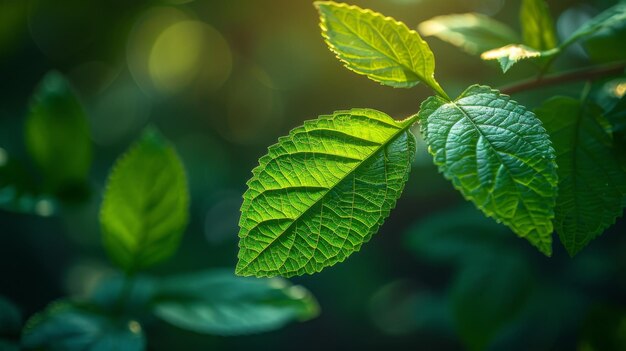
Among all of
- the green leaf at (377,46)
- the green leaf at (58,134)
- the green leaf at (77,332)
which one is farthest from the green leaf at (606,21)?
the green leaf at (58,134)

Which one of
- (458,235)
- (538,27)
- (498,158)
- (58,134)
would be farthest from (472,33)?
(58,134)

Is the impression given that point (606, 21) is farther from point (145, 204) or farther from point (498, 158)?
point (145, 204)

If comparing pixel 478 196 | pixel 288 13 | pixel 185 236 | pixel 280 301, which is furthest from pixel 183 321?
pixel 288 13

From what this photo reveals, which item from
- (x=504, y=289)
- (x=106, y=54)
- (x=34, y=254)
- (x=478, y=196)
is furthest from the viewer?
(x=106, y=54)

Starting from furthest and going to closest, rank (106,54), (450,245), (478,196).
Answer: (106,54) < (450,245) < (478,196)

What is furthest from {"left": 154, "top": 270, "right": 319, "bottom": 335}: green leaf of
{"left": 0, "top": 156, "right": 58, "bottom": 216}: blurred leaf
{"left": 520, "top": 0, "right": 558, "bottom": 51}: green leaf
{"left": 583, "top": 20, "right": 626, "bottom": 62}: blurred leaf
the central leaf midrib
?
{"left": 583, "top": 20, "right": 626, "bottom": 62}: blurred leaf

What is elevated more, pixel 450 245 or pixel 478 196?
pixel 478 196

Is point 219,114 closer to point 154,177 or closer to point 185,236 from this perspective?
point 185,236

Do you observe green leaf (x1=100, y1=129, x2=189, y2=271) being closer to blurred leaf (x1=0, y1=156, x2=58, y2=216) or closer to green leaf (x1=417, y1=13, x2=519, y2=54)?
blurred leaf (x1=0, y1=156, x2=58, y2=216)
